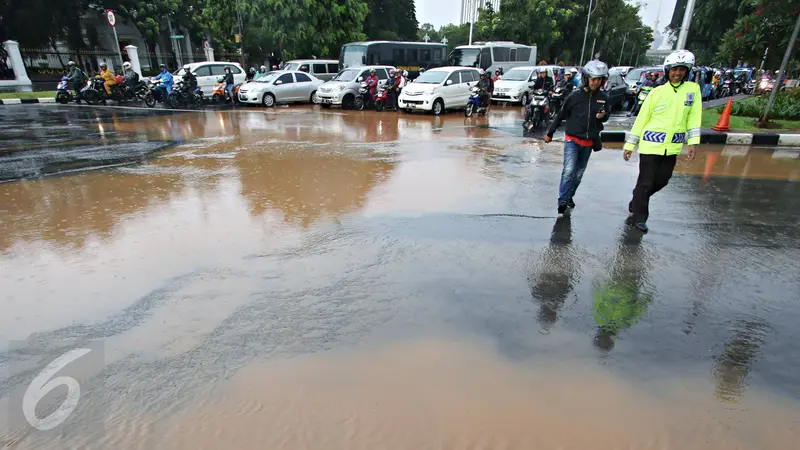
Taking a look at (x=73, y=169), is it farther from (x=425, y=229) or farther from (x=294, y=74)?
(x=294, y=74)

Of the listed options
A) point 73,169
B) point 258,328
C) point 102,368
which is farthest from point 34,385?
point 73,169

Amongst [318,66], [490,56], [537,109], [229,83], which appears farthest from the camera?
[490,56]

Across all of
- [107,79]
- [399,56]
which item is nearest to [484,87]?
[399,56]

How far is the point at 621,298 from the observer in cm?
350

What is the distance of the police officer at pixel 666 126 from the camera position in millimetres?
4527

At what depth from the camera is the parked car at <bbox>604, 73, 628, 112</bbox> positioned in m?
15.9

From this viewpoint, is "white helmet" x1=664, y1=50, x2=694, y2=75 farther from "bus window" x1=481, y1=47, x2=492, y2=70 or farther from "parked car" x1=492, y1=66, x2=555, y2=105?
"bus window" x1=481, y1=47, x2=492, y2=70

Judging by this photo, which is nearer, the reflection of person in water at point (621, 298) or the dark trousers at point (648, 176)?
the reflection of person in water at point (621, 298)

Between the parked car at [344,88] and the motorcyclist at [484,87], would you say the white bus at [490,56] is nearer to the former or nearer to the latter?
the parked car at [344,88]

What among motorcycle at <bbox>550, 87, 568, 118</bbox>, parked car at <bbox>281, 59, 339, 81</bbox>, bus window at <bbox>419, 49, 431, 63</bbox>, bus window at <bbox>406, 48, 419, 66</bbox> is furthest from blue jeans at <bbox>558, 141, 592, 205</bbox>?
bus window at <bbox>419, 49, 431, 63</bbox>

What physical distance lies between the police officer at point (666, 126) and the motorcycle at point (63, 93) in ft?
65.2

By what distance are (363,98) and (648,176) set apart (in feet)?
42.3

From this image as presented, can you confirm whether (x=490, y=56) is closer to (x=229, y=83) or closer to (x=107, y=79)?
(x=229, y=83)

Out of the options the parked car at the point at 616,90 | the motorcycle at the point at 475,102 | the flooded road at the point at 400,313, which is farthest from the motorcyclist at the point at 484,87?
the flooded road at the point at 400,313
